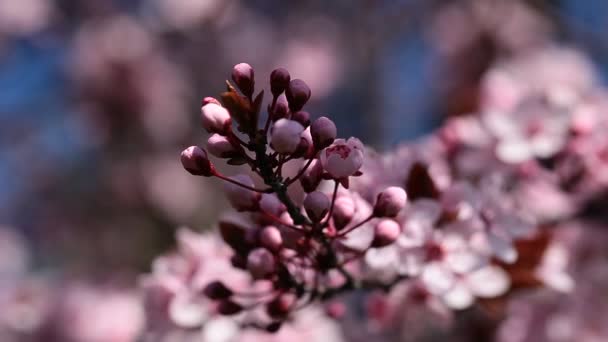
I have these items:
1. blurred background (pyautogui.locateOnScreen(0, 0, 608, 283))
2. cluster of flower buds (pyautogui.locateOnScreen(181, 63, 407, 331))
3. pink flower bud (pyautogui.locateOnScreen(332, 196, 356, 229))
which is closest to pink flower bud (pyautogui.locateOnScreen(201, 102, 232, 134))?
cluster of flower buds (pyautogui.locateOnScreen(181, 63, 407, 331))

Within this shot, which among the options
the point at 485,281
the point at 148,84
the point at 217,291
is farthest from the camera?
the point at 148,84

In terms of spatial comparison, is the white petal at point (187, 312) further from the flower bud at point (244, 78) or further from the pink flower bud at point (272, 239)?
the flower bud at point (244, 78)

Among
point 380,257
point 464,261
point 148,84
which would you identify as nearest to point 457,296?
point 464,261

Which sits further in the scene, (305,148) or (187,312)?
(187,312)

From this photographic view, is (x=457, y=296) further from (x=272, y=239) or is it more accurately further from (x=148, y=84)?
(x=148, y=84)

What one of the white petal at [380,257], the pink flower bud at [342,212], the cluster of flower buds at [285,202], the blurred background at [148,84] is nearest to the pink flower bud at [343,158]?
the cluster of flower buds at [285,202]

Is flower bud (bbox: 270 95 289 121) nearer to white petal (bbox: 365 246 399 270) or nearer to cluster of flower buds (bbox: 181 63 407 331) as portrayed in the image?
cluster of flower buds (bbox: 181 63 407 331)

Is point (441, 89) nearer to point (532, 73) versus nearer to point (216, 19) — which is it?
point (532, 73)

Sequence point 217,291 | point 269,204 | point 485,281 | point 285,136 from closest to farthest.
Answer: point 285,136
point 269,204
point 217,291
point 485,281
